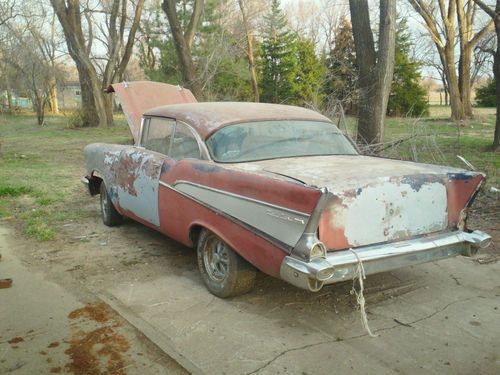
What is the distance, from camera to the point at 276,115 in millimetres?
4727

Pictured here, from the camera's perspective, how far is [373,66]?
30.6ft

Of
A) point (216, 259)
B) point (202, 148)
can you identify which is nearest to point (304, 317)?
point (216, 259)

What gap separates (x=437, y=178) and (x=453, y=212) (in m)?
0.34

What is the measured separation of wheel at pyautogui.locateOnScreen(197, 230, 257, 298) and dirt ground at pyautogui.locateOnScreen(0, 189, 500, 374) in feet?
0.34

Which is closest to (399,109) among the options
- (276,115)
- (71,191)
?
(71,191)

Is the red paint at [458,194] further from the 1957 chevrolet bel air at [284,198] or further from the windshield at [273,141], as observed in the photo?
the windshield at [273,141]

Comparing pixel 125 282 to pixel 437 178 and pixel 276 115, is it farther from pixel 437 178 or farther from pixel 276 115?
pixel 437 178

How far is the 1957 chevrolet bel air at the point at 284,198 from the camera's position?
3.20 metres

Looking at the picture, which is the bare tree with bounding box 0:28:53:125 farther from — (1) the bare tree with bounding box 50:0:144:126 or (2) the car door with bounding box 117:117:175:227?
(2) the car door with bounding box 117:117:175:227

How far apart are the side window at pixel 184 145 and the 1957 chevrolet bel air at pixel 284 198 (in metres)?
0.01

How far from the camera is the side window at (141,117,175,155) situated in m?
4.90

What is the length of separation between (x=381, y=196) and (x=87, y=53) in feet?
70.6

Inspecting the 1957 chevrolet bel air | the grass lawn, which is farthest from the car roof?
the grass lawn

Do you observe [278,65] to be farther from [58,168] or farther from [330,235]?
[330,235]
